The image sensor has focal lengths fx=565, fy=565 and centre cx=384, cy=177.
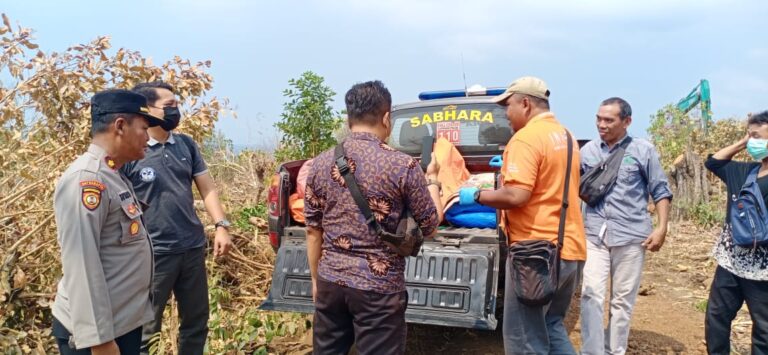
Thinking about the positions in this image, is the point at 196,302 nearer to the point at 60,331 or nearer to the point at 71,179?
the point at 60,331

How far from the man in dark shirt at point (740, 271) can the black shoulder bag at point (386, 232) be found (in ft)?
7.36

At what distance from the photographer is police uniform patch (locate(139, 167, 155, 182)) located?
3041 mm

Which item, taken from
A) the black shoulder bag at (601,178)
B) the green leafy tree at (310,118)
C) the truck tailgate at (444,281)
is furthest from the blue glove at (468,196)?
the green leafy tree at (310,118)

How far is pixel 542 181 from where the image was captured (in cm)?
265

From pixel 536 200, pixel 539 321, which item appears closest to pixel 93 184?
pixel 536 200

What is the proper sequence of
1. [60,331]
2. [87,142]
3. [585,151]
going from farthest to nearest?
[87,142] < [585,151] < [60,331]

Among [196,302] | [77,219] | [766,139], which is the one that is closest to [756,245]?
[766,139]

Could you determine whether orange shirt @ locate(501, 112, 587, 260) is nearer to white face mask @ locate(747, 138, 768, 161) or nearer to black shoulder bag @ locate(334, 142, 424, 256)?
black shoulder bag @ locate(334, 142, 424, 256)

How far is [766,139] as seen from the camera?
330 centimetres

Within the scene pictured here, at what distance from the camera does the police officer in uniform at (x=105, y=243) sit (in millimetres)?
1851

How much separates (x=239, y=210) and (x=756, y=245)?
15.3ft

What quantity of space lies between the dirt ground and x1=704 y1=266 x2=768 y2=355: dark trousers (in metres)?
0.65

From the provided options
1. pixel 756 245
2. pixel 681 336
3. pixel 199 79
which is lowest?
pixel 681 336

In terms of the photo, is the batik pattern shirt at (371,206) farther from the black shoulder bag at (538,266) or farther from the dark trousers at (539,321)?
the dark trousers at (539,321)
